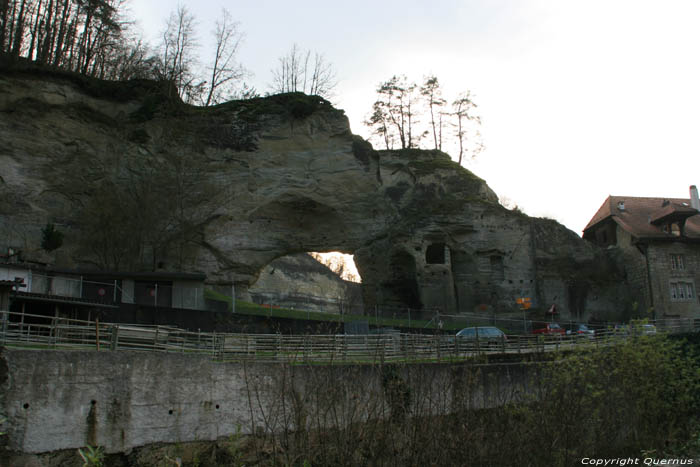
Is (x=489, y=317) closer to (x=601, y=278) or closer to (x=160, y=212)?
(x=601, y=278)

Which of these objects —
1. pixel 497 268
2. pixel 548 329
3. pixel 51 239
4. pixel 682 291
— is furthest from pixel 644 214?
pixel 51 239

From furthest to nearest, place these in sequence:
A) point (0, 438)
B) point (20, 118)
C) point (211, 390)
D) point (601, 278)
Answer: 1. point (601, 278)
2. point (20, 118)
3. point (211, 390)
4. point (0, 438)

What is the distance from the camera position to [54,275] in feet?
85.7

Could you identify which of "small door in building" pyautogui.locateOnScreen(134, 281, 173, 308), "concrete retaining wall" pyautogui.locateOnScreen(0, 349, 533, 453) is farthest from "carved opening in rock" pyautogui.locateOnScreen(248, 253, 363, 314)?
"concrete retaining wall" pyautogui.locateOnScreen(0, 349, 533, 453)

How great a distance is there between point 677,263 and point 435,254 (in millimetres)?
16964

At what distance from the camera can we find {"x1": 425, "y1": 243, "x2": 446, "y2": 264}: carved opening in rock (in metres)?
40.9

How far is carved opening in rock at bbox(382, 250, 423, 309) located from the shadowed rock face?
0.10 metres

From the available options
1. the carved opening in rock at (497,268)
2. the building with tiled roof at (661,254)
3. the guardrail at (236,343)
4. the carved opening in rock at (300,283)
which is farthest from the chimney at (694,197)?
the guardrail at (236,343)

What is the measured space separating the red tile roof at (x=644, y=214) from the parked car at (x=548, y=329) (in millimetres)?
12244

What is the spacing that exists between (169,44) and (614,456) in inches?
1563

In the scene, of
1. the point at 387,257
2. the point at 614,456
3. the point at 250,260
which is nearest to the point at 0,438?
the point at 614,456

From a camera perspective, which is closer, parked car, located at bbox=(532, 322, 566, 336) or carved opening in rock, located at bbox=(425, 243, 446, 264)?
parked car, located at bbox=(532, 322, 566, 336)

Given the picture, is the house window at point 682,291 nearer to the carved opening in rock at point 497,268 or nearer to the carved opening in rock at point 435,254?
the carved opening in rock at point 497,268
